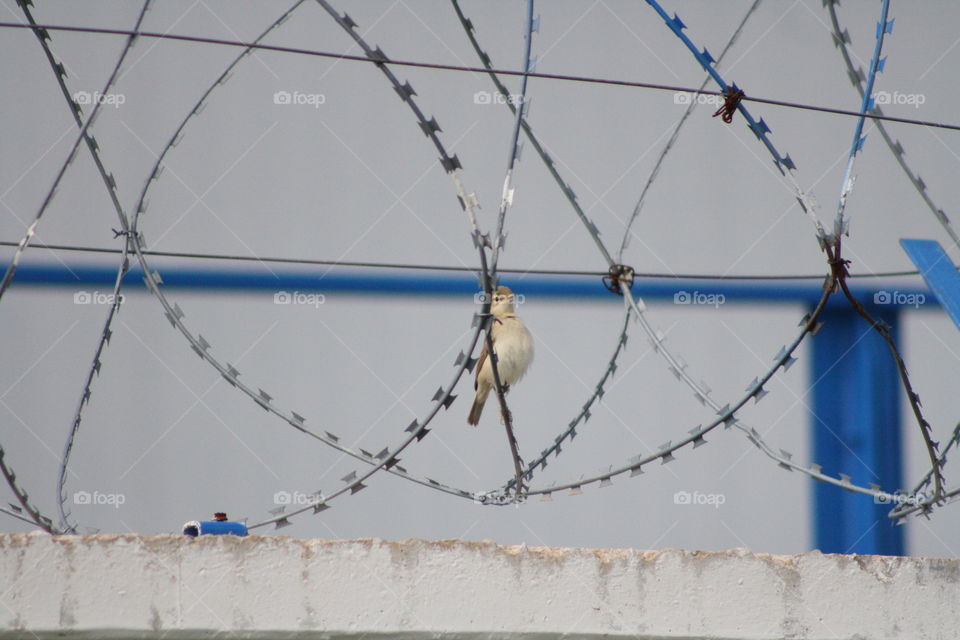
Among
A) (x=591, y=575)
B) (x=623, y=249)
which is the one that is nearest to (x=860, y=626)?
(x=591, y=575)

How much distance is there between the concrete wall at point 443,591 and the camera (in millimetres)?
3070

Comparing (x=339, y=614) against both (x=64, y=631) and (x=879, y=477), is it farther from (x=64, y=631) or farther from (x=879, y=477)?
(x=879, y=477)

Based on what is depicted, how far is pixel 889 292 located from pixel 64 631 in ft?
15.2

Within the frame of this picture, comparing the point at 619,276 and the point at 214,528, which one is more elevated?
the point at 619,276

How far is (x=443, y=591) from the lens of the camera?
3.21m

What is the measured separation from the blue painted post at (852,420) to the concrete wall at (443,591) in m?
2.84

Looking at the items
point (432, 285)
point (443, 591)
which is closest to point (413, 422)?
point (443, 591)

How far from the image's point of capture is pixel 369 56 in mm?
3260

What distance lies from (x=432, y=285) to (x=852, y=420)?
7.52 ft

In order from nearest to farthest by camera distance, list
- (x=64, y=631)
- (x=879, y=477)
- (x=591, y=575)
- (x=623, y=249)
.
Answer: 1. (x=64, y=631)
2. (x=591, y=575)
3. (x=623, y=249)
4. (x=879, y=477)

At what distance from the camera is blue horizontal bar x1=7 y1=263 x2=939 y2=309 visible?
21.2 feet
